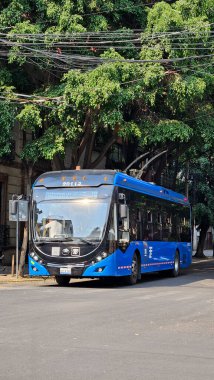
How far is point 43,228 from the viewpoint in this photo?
17.0 m

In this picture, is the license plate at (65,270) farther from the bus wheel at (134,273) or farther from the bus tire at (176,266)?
the bus tire at (176,266)

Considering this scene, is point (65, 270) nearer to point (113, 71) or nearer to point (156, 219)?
point (156, 219)

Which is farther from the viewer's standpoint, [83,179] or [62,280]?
[62,280]

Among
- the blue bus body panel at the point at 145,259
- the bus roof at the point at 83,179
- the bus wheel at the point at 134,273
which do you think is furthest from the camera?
the bus wheel at the point at 134,273

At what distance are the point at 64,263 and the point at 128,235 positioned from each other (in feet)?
7.52

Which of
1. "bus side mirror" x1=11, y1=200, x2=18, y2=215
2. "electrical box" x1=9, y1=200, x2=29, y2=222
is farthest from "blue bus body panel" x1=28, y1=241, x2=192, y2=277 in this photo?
"bus side mirror" x1=11, y1=200, x2=18, y2=215

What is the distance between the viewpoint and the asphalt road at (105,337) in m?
6.54

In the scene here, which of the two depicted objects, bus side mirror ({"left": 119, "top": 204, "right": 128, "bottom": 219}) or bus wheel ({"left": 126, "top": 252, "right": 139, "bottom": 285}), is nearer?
bus side mirror ({"left": 119, "top": 204, "right": 128, "bottom": 219})

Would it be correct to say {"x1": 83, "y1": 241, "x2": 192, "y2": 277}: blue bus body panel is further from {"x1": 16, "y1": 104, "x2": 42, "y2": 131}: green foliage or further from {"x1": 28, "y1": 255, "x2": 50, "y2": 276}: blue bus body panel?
{"x1": 16, "y1": 104, "x2": 42, "y2": 131}: green foliage

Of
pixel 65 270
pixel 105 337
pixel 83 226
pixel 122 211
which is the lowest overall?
pixel 105 337

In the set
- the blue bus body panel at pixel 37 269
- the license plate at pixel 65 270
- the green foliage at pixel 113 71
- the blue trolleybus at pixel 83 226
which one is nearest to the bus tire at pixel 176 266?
the green foliage at pixel 113 71

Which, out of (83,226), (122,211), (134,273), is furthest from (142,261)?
(83,226)

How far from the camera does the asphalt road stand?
654 centimetres

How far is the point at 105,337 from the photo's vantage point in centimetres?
853
